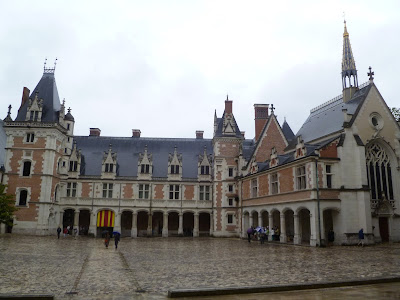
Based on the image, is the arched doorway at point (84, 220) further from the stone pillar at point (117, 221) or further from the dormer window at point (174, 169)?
the dormer window at point (174, 169)

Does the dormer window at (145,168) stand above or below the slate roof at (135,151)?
below

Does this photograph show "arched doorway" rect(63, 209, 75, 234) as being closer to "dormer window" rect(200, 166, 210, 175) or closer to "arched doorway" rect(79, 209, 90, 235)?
"arched doorway" rect(79, 209, 90, 235)

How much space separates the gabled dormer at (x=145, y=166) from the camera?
45.0 meters

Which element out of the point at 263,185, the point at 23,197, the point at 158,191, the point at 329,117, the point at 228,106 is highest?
the point at 228,106

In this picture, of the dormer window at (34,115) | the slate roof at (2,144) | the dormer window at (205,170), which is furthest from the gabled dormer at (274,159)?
the slate roof at (2,144)

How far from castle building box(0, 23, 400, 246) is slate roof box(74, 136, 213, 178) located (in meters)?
0.14

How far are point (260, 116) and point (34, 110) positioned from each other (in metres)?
27.4

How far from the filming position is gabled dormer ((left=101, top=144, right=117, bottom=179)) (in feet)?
146

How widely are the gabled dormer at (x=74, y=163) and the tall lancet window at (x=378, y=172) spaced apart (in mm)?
33495

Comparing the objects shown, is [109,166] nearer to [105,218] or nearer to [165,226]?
[105,218]

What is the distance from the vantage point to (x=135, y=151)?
1905 inches

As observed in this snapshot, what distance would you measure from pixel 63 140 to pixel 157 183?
1291 centimetres

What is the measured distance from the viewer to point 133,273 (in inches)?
473

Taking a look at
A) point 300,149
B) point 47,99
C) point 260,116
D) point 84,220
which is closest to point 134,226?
point 84,220
